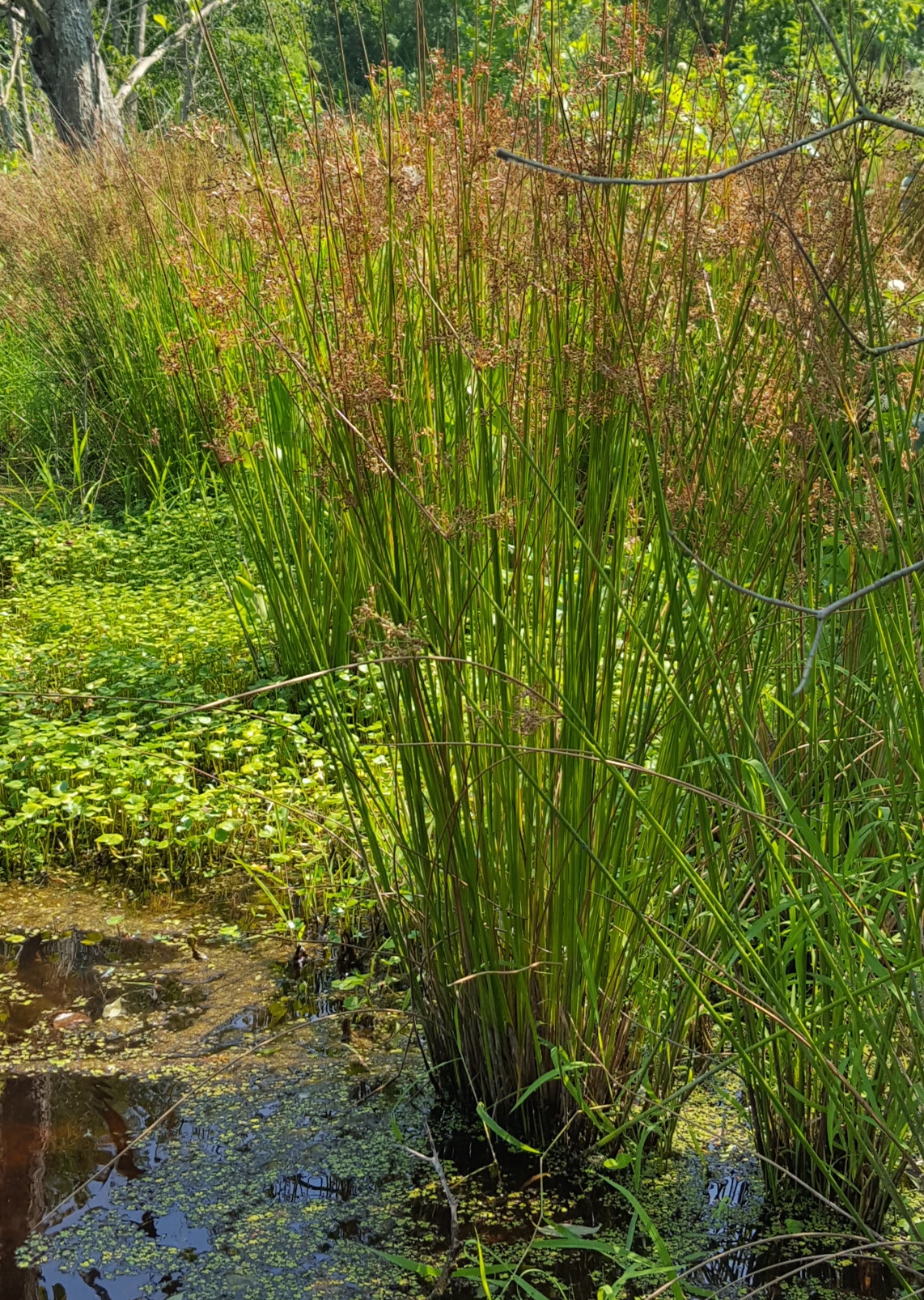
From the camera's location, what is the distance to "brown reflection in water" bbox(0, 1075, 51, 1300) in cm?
185

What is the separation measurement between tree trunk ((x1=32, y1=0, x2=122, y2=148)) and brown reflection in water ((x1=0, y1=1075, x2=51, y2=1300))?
10.3m

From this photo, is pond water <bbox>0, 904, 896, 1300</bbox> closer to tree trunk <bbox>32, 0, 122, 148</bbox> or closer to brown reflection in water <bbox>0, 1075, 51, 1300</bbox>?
brown reflection in water <bbox>0, 1075, 51, 1300</bbox>

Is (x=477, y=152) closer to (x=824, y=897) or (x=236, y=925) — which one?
(x=824, y=897)

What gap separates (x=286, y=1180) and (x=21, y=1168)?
1.55ft

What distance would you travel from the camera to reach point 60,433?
6.45m

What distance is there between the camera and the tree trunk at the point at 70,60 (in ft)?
35.6

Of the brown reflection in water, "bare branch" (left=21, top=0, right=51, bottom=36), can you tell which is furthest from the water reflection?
"bare branch" (left=21, top=0, right=51, bottom=36)

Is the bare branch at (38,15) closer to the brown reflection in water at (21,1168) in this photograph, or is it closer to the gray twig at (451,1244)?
the brown reflection in water at (21,1168)

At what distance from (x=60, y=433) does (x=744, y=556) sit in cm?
533

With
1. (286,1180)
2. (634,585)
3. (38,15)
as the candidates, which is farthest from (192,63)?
(286,1180)

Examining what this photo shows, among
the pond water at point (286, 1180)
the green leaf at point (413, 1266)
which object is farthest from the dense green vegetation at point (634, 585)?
the green leaf at point (413, 1266)

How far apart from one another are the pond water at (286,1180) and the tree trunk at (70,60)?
10223mm

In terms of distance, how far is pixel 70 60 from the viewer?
36.0ft

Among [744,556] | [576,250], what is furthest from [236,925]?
[576,250]
